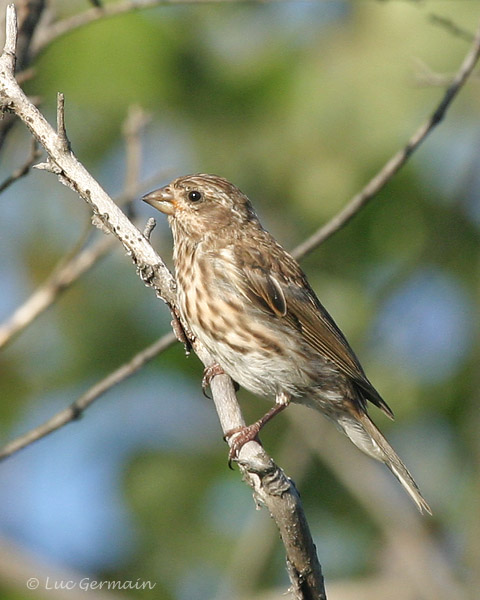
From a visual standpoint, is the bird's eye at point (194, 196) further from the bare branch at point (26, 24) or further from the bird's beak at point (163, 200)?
the bare branch at point (26, 24)

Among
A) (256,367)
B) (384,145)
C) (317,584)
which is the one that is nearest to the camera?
(317,584)

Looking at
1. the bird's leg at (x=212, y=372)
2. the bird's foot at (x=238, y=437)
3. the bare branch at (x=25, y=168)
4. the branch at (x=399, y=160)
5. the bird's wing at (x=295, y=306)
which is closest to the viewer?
the bird's foot at (x=238, y=437)

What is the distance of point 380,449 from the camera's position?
5250mm

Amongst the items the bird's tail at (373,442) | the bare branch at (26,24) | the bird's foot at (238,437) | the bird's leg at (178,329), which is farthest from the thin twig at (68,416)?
the bare branch at (26,24)

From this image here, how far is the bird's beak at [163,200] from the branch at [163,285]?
0.73 m

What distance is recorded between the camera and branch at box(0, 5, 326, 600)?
3.59 metres

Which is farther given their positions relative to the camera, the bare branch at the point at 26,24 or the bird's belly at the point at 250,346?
the bare branch at the point at 26,24

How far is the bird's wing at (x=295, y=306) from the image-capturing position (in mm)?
5289

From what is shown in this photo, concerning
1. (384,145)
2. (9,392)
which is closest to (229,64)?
(384,145)

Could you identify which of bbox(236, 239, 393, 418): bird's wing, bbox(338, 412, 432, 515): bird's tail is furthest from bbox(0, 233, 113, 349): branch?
bbox(338, 412, 432, 515): bird's tail

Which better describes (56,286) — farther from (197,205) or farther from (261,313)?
(261,313)

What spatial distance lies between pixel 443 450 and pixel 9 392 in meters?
3.01

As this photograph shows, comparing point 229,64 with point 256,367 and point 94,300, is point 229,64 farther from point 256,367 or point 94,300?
point 256,367

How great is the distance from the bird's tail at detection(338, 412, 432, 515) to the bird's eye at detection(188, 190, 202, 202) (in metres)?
1.34
